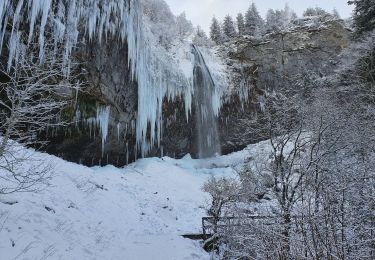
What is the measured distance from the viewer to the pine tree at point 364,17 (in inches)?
752

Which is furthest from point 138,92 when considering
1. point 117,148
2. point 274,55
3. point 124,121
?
point 274,55

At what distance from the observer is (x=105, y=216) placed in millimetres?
11602

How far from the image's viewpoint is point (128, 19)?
17.3 metres

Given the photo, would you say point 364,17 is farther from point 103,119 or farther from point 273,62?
point 103,119

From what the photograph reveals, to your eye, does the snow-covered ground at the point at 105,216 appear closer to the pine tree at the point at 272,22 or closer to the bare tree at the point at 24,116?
the bare tree at the point at 24,116

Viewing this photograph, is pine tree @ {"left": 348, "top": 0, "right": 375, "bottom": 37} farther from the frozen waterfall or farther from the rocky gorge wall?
the frozen waterfall

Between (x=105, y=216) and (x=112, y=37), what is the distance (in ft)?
28.2

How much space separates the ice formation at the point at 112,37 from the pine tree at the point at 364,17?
943 centimetres

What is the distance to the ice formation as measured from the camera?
1305 centimetres

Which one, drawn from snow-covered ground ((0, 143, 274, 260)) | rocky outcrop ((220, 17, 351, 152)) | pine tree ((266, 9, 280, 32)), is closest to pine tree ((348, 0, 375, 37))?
rocky outcrop ((220, 17, 351, 152))

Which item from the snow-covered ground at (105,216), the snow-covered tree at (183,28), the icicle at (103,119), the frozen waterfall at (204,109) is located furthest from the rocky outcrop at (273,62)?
the icicle at (103,119)

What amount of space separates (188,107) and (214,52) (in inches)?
277

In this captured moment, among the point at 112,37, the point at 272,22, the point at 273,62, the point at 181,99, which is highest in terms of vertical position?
the point at 272,22


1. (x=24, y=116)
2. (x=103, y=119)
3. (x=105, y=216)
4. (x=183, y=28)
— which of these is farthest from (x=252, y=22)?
(x=24, y=116)
